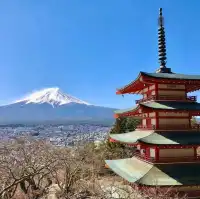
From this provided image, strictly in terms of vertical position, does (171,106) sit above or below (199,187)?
above

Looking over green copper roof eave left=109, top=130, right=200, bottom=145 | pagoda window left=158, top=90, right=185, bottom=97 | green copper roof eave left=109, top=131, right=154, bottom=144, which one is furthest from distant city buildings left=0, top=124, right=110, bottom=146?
pagoda window left=158, top=90, right=185, bottom=97

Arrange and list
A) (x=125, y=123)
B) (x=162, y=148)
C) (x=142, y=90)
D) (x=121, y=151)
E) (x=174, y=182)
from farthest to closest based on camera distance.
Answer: (x=125, y=123), (x=121, y=151), (x=142, y=90), (x=162, y=148), (x=174, y=182)

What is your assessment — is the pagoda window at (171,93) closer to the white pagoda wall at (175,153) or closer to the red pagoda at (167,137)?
the red pagoda at (167,137)

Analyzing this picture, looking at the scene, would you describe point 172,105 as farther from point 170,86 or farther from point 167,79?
point 167,79

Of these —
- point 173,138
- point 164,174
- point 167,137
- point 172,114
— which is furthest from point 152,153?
point 172,114

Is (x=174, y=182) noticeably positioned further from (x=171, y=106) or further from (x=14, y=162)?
(x=14, y=162)

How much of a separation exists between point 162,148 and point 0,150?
8.11 m

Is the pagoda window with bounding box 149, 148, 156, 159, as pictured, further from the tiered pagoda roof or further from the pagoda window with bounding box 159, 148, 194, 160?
the tiered pagoda roof

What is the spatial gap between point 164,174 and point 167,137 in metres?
1.70

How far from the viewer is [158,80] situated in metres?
14.9

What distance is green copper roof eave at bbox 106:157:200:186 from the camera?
13.2 meters

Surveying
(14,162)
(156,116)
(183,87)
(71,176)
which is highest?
(183,87)

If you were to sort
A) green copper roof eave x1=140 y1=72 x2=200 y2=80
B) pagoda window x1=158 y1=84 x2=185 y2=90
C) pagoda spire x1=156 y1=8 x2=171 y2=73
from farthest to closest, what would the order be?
pagoda spire x1=156 y1=8 x2=171 y2=73, pagoda window x1=158 y1=84 x2=185 y2=90, green copper roof eave x1=140 y1=72 x2=200 y2=80

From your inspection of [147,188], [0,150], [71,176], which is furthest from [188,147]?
[0,150]
